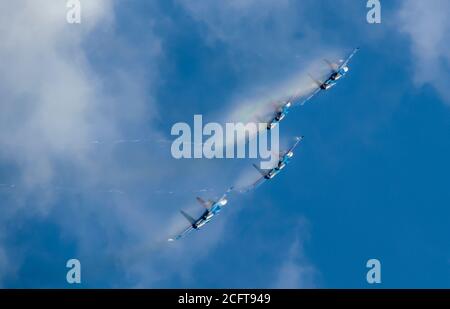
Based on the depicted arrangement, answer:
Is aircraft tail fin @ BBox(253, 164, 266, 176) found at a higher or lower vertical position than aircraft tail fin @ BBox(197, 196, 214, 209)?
higher

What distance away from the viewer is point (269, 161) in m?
178
